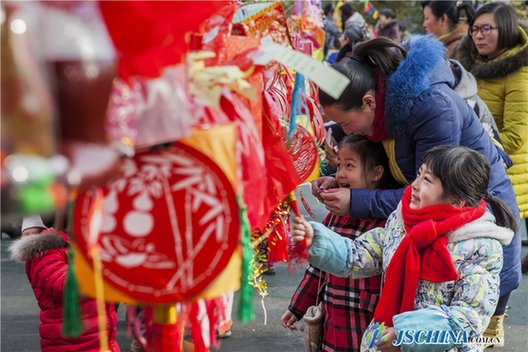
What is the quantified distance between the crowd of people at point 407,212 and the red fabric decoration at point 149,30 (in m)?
0.89

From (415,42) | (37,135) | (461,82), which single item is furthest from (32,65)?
(461,82)

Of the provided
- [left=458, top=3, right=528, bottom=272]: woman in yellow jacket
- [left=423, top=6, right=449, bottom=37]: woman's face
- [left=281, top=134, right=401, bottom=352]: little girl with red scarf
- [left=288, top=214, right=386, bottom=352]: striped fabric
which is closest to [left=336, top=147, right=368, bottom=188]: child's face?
[left=281, top=134, right=401, bottom=352]: little girl with red scarf

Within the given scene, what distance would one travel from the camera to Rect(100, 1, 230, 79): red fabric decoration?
594mm

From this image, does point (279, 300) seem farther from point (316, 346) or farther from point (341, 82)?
point (341, 82)

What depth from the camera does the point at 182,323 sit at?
35.7 inches

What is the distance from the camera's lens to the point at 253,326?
316cm

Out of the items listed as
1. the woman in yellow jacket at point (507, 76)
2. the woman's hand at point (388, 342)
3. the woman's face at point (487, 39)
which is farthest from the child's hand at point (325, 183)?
the woman's face at point (487, 39)

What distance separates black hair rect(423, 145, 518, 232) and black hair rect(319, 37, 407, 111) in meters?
0.33

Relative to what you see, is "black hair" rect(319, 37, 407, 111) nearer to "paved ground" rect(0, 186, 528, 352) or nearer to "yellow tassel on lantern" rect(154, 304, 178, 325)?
"yellow tassel on lantern" rect(154, 304, 178, 325)

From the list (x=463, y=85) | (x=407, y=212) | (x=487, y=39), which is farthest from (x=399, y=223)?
(x=487, y=39)

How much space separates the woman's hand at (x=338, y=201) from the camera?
1.84 metres

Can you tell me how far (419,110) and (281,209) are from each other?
74 cm

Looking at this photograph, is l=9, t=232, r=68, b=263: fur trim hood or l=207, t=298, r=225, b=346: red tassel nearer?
l=207, t=298, r=225, b=346: red tassel

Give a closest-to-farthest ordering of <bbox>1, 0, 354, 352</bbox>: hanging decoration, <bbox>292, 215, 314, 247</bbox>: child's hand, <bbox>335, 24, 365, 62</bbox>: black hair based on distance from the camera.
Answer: <bbox>1, 0, 354, 352</bbox>: hanging decoration
<bbox>292, 215, 314, 247</bbox>: child's hand
<bbox>335, 24, 365, 62</bbox>: black hair
